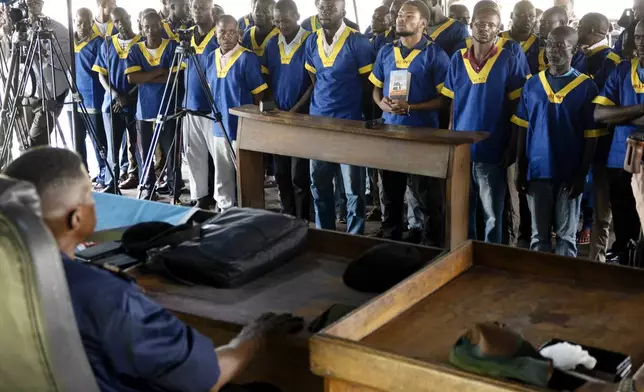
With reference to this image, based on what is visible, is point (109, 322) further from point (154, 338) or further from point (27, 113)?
point (27, 113)

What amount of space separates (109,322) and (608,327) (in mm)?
1032

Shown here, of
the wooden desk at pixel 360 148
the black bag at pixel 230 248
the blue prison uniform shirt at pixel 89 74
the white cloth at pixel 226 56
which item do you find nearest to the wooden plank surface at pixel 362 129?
the wooden desk at pixel 360 148

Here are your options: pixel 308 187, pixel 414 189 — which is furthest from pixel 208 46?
pixel 414 189

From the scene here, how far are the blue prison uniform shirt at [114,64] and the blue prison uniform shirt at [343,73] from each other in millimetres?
1592

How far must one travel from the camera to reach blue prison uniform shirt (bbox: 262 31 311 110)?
14.9 ft

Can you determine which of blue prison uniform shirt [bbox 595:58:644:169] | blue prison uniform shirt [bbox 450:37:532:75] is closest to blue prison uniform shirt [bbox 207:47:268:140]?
blue prison uniform shirt [bbox 450:37:532:75]

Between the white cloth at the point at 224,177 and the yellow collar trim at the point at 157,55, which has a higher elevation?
the yellow collar trim at the point at 157,55

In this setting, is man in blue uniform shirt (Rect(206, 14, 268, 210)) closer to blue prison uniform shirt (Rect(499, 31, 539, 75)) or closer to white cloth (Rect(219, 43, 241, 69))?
white cloth (Rect(219, 43, 241, 69))

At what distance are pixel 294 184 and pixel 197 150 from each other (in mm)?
775

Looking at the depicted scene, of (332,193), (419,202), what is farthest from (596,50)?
(332,193)

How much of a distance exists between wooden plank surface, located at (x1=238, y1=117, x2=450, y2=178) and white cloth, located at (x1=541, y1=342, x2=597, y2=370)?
1.79 meters

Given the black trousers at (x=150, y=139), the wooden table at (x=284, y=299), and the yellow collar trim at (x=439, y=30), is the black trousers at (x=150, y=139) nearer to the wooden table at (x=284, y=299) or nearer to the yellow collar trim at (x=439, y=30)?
the yellow collar trim at (x=439, y=30)

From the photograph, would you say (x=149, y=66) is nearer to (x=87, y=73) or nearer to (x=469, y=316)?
(x=87, y=73)

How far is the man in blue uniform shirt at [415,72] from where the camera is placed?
4.03 metres
